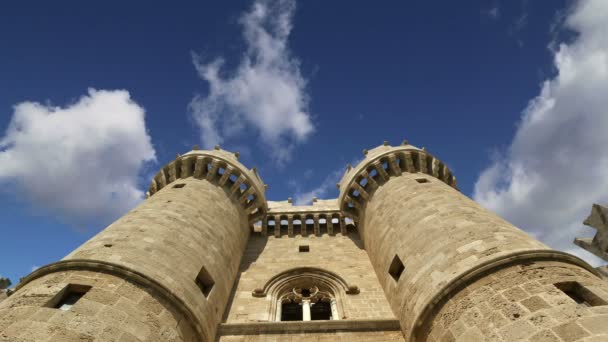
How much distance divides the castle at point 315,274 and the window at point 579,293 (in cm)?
3

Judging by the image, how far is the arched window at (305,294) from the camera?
10461 millimetres

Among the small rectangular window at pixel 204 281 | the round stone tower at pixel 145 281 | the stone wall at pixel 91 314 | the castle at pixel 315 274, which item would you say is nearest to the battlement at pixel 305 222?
the castle at pixel 315 274

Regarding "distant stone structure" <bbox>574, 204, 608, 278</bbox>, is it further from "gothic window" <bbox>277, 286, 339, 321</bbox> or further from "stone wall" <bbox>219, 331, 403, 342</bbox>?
"gothic window" <bbox>277, 286, 339, 321</bbox>

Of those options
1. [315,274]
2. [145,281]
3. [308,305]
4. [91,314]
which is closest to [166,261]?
[145,281]

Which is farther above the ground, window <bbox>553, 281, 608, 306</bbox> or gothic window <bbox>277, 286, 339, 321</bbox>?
gothic window <bbox>277, 286, 339, 321</bbox>

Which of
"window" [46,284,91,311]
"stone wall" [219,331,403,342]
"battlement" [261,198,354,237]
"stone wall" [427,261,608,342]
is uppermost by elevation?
"battlement" [261,198,354,237]

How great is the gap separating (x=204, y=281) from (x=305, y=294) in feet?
11.4

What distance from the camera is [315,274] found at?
39.4 ft

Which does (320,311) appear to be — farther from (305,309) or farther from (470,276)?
(470,276)

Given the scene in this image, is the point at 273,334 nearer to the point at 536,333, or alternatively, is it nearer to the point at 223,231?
the point at 223,231

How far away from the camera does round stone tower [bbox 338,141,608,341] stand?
576cm

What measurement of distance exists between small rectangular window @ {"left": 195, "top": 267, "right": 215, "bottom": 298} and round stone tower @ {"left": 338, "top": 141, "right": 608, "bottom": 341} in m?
4.88

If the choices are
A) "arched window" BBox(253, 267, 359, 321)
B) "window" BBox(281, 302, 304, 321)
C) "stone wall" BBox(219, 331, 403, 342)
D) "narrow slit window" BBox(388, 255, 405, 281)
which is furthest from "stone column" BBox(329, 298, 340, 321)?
"narrow slit window" BBox(388, 255, 405, 281)

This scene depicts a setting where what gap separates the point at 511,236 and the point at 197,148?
38.9 feet
